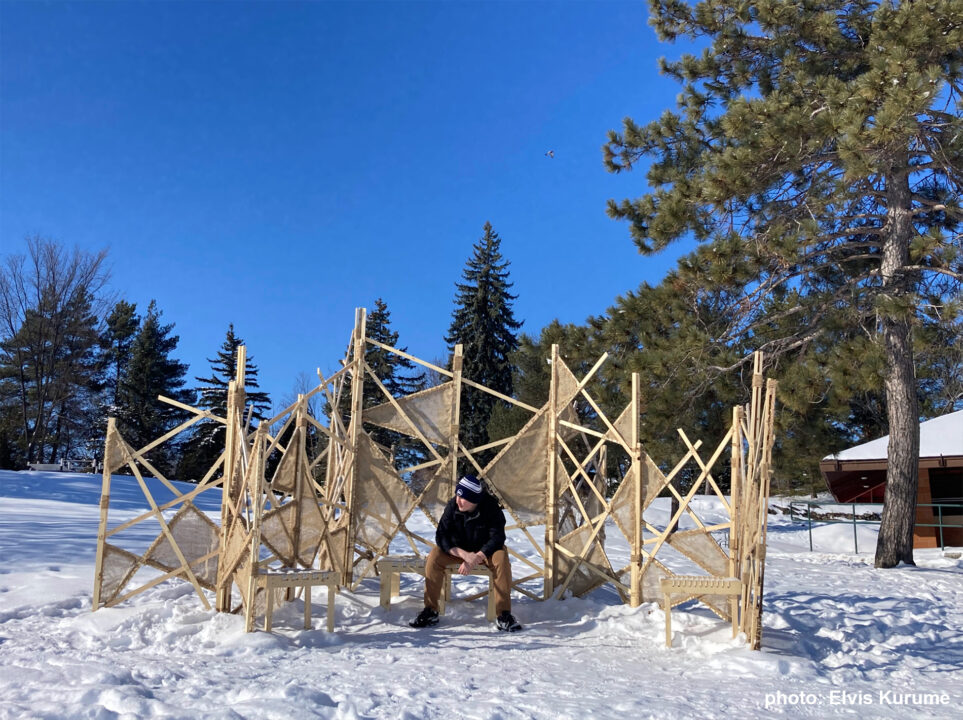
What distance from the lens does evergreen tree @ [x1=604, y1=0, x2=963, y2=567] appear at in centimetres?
949

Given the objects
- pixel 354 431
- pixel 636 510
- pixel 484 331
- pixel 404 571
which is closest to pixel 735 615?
pixel 636 510

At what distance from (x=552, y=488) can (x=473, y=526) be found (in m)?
1.06

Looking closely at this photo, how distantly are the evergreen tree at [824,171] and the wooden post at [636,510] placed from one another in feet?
15.3

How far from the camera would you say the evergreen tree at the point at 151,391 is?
3250 centimetres

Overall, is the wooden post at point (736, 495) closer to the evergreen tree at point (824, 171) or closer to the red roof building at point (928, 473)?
the evergreen tree at point (824, 171)

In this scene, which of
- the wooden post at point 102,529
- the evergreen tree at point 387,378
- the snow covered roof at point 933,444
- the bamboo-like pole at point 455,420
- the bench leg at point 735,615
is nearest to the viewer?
the bench leg at point 735,615

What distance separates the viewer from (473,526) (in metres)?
6.23

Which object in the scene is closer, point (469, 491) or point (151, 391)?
point (469, 491)

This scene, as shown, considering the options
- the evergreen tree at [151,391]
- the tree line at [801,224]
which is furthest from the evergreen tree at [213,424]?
the tree line at [801,224]

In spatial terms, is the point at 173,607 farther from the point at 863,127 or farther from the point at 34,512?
the point at 863,127

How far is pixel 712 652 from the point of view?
5250 mm

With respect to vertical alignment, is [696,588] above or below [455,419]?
below

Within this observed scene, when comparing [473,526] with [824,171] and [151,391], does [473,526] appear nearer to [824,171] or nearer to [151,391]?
[824,171]

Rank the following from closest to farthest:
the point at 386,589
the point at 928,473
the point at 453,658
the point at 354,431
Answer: the point at 453,658, the point at 386,589, the point at 354,431, the point at 928,473
